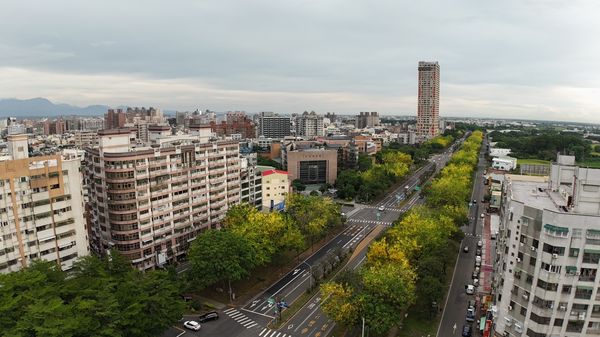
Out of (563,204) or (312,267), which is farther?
(312,267)

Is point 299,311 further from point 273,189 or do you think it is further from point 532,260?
point 273,189

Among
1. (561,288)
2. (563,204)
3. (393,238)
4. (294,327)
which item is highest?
(563,204)

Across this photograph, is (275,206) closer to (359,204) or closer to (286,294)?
(359,204)

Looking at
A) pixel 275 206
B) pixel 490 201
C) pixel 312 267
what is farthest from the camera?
pixel 490 201

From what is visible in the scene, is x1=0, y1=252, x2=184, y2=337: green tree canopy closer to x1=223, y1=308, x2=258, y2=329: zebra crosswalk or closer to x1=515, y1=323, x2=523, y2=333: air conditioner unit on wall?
x1=223, y1=308, x2=258, y2=329: zebra crosswalk

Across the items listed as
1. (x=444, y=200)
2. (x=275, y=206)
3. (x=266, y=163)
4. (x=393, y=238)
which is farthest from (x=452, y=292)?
(x=266, y=163)
